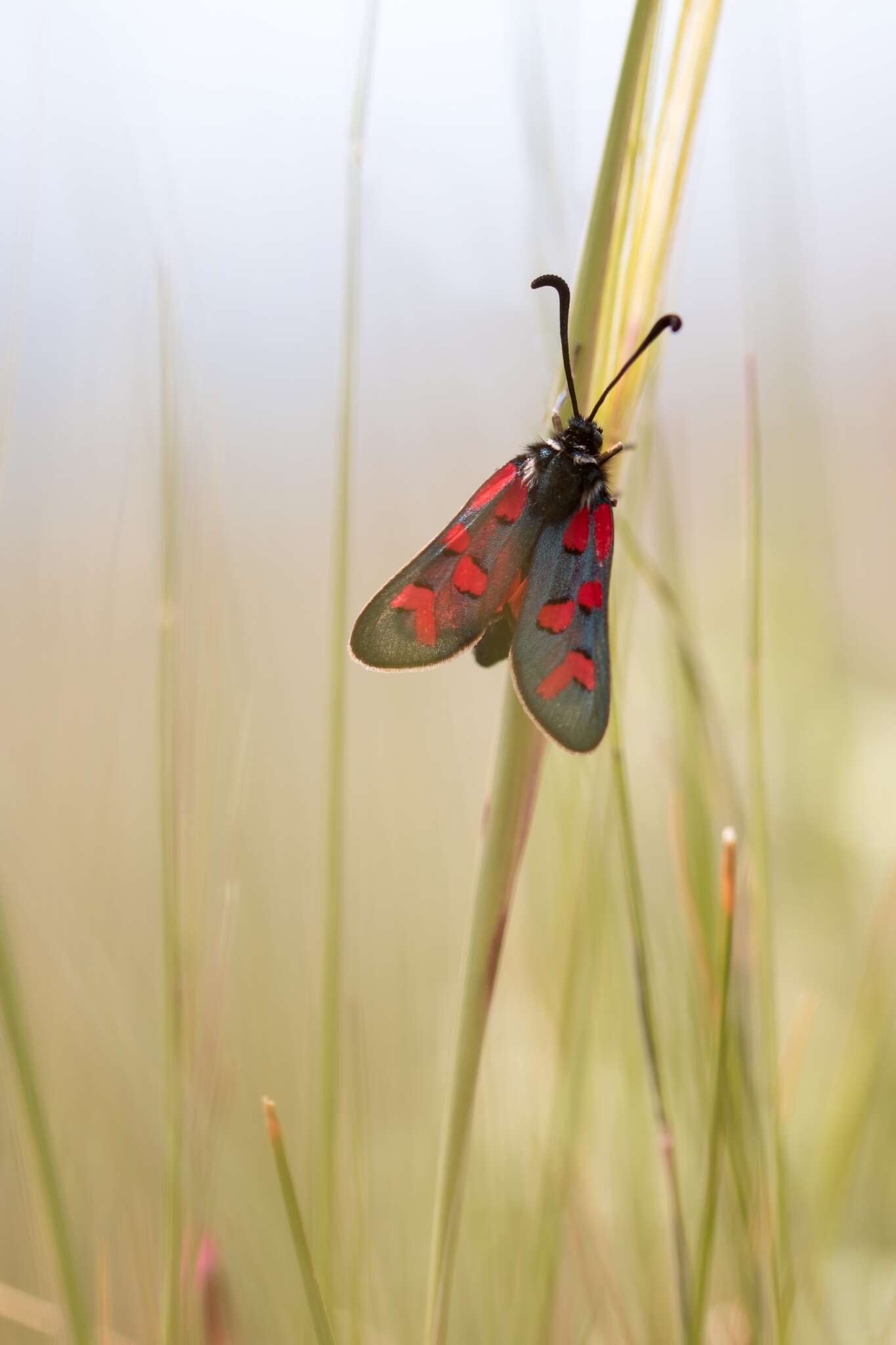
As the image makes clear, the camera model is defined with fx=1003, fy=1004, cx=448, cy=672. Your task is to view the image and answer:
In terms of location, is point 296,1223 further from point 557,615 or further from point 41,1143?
point 557,615

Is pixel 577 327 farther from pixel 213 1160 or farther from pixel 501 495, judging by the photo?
pixel 213 1160

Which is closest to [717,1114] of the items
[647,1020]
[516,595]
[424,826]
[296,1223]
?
[647,1020]

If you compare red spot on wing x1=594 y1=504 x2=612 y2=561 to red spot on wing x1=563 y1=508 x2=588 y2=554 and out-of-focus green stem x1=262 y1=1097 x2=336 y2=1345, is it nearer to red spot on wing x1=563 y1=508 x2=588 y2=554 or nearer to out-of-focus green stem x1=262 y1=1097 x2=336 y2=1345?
red spot on wing x1=563 y1=508 x2=588 y2=554

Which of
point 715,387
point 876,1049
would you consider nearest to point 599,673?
point 876,1049

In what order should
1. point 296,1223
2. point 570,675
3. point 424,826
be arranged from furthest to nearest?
point 424,826
point 570,675
point 296,1223

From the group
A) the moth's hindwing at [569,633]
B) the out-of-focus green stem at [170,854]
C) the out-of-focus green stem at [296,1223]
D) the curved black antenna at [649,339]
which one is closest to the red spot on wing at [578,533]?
the moth's hindwing at [569,633]

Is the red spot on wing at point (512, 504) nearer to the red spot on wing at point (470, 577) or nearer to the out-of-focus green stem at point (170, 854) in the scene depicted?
the red spot on wing at point (470, 577)
